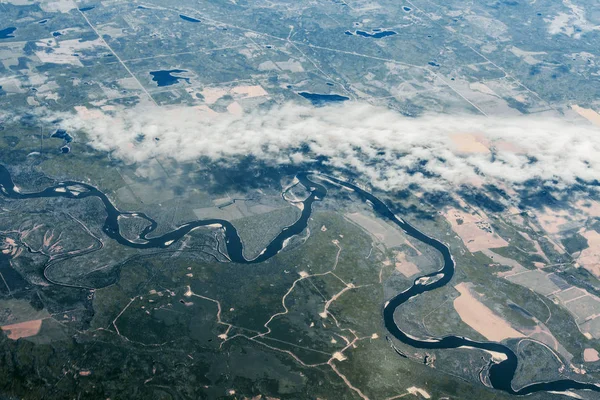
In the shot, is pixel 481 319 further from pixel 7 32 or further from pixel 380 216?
pixel 7 32

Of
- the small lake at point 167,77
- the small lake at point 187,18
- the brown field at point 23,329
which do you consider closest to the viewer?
the brown field at point 23,329

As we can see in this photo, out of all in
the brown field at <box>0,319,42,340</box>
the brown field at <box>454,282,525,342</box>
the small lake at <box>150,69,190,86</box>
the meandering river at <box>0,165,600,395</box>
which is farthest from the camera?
the small lake at <box>150,69,190,86</box>

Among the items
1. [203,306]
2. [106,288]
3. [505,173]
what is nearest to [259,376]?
[203,306]

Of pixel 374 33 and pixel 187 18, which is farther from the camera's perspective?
pixel 187 18

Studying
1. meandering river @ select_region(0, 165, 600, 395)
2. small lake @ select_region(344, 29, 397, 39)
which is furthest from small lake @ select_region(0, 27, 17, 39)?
small lake @ select_region(344, 29, 397, 39)

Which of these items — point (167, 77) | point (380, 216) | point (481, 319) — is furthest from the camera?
point (167, 77)

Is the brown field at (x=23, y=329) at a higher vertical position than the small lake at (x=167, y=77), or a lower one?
higher

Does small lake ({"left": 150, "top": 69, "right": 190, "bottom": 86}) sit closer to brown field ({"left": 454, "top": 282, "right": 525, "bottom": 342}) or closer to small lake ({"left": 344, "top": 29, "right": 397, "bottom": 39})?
small lake ({"left": 344, "top": 29, "right": 397, "bottom": 39})

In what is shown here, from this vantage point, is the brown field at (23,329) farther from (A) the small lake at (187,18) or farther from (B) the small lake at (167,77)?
(A) the small lake at (187,18)

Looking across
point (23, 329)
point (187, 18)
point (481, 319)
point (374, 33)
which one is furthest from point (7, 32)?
point (481, 319)

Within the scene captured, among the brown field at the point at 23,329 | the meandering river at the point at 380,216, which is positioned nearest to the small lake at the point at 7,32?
the meandering river at the point at 380,216

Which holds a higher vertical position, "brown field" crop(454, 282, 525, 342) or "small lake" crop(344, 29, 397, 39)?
"brown field" crop(454, 282, 525, 342)
